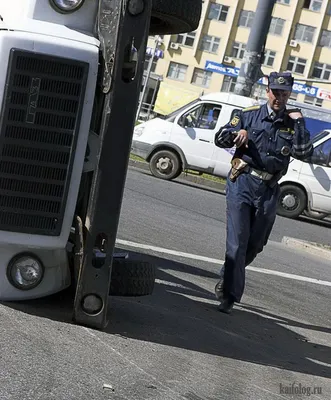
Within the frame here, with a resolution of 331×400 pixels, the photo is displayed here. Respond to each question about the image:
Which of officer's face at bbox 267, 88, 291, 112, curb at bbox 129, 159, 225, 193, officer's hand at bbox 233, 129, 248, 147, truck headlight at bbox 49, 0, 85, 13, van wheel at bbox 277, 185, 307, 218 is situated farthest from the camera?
curb at bbox 129, 159, 225, 193

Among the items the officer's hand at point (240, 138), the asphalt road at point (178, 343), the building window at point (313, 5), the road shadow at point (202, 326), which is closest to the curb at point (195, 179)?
the asphalt road at point (178, 343)

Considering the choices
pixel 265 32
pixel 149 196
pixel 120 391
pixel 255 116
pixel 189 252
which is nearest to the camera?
pixel 120 391

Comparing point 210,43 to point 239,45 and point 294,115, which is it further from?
point 294,115

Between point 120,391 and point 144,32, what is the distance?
Answer: 6.39 ft

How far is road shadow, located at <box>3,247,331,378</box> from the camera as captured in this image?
602 cm

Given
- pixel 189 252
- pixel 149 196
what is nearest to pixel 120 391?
pixel 189 252

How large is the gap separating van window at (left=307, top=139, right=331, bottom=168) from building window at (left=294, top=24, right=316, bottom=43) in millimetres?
65583

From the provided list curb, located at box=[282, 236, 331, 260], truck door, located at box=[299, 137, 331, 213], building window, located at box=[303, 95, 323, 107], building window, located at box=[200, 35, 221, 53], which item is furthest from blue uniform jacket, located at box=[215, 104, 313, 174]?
building window, located at box=[200, 35, 221, 53]

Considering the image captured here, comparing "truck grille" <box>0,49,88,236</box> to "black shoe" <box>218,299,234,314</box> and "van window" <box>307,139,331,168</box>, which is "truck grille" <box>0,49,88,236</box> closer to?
"black shoe" <box>218,299,234,314</box>

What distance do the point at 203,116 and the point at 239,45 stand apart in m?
64.9

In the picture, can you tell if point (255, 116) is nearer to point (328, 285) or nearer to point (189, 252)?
point (189, 252)

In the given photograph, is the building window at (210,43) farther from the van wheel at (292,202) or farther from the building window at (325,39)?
the van wheel at (292,202)

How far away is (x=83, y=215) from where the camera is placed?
566cm

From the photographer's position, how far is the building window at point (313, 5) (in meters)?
86.8
